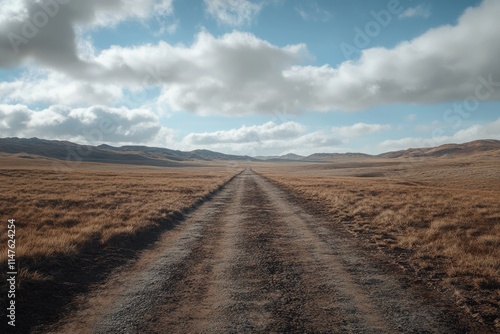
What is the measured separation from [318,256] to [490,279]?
4.64 meters

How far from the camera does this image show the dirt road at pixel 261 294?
5.72 meters

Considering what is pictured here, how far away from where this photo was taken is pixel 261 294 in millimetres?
7074

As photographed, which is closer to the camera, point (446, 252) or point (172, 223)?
point (446, 252)

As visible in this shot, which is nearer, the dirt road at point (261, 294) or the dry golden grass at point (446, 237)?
the dirt road at point (261, 294)

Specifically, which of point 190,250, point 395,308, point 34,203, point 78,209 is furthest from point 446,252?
point 34,203

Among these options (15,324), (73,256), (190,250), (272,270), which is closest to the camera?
(15,324)

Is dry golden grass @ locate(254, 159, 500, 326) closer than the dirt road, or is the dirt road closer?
the dirt road

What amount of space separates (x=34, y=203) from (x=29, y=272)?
55.4 feet

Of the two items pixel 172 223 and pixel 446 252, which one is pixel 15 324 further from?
pixel 446 252

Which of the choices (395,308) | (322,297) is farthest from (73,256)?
(395,308)

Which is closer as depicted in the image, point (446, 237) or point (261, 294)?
point (261, 294)

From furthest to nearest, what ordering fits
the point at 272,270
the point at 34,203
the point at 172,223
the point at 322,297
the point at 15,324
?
the point at 34,203, the point at 172,223, the point at 272,270, the point at 322,297, the point at 15,324

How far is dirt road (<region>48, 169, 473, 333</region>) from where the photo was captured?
572 centimetres

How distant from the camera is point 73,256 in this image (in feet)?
32.1
